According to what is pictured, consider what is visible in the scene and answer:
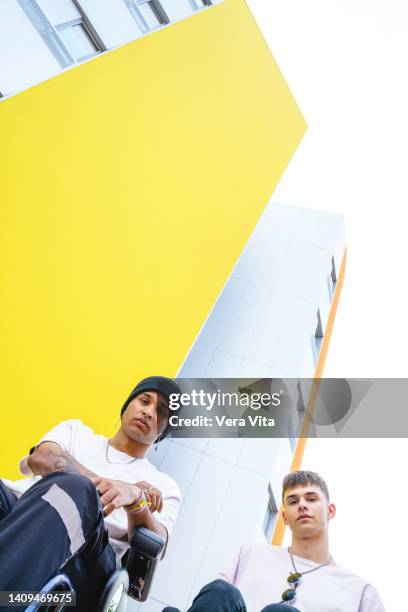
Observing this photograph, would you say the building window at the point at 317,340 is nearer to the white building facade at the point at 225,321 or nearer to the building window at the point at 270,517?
the white building facade at the point at 225,321

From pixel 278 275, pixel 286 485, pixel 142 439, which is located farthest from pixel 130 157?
pixel 278 275

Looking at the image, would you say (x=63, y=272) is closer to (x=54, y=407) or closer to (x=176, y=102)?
(x=54, y=407)

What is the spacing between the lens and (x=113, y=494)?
147 cm

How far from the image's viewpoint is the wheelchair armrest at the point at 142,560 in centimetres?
159

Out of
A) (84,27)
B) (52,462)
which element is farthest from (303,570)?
(84,27)

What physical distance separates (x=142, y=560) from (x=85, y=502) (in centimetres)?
63

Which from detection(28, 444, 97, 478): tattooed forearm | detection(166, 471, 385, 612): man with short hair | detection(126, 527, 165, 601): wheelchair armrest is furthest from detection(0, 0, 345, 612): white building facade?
detection(166, 471, 385, 612): man with short hair

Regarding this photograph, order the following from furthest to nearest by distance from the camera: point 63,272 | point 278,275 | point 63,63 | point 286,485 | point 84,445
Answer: point 278,275 < point 63,63 < point 63,272 < point 286,485 < point 84,445

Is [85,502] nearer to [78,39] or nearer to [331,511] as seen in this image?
[331,511]

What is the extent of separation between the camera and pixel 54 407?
323cm

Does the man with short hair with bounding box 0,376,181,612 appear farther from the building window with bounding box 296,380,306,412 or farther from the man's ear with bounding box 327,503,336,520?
the building window with bounding box 296,380,306,412

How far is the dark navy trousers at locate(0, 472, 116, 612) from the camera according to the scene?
938mm

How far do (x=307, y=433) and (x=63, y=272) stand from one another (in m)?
5.94

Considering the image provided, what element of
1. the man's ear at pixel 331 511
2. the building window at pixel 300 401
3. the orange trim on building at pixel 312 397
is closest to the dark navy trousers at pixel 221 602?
the man's ear at pixel 331 511
